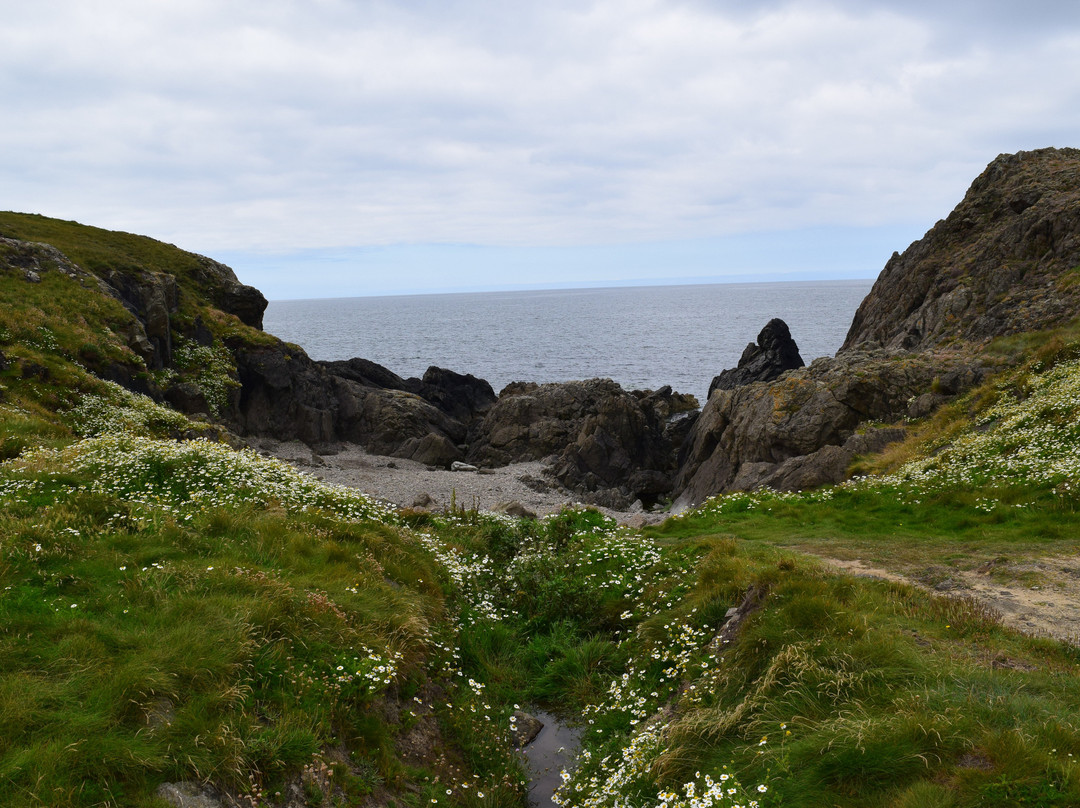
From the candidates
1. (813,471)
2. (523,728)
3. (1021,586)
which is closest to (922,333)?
(813,471)

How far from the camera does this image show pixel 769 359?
181ft

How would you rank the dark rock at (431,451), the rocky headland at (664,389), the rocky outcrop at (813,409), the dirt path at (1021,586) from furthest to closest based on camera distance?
the dark rock at (431,451), the rocky headland at (664,389), the rocky outcrop at (813,409), the dirt path at (1021,586)

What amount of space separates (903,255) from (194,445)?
4506 centimetres

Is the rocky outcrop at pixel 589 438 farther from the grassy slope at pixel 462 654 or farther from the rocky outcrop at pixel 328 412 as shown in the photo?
the grassy slope at pixel 462 654

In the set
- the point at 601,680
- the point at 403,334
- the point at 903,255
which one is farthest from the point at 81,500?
the point at 403,334

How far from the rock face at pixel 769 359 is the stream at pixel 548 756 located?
4606 cm

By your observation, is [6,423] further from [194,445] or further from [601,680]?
[601,680]

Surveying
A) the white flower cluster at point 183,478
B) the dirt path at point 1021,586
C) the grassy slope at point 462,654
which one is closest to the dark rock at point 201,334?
the grassy slope at point 462,654

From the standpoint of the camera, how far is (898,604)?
1055 centimetres

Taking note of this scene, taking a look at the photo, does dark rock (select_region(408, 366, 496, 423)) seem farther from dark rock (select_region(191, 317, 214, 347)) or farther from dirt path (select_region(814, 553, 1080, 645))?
dirt path (select_region(814, 553, 1080, 645))

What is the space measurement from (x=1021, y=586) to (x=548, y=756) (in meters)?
8.57

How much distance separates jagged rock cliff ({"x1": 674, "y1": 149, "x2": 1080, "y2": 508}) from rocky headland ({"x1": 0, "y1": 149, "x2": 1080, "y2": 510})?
0.30ft

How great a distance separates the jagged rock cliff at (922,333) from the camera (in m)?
Result: 29.0

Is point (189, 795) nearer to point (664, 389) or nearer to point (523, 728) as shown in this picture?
point (523, 728)
